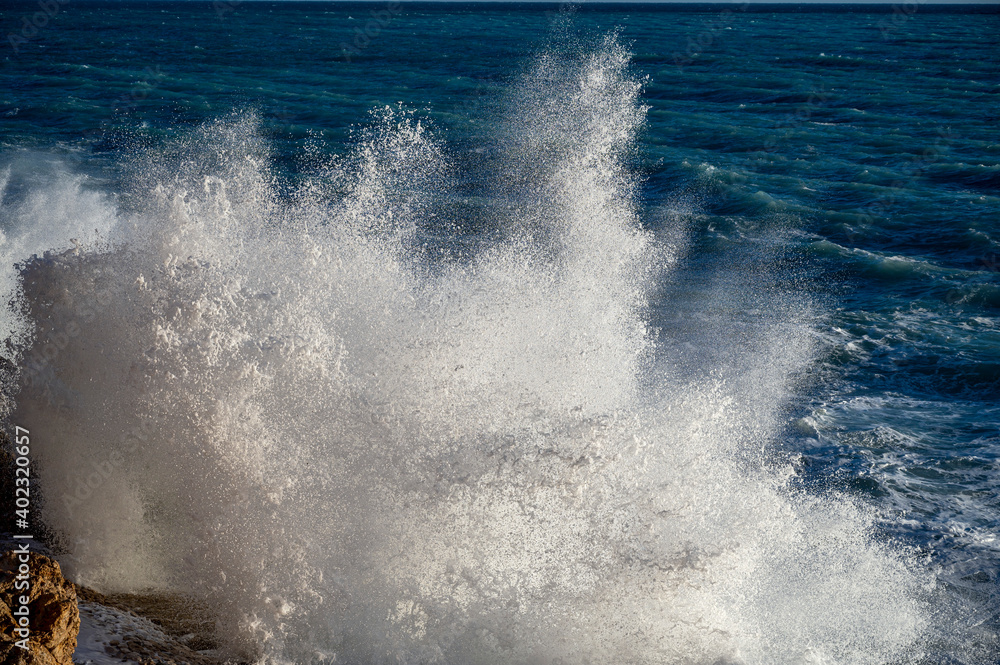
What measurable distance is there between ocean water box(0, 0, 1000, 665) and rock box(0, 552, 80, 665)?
4.14 ft

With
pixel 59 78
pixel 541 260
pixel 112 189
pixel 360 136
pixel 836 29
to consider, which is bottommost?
pixel 541 260

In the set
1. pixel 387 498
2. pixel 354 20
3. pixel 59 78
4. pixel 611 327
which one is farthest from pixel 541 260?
pixel 354 20

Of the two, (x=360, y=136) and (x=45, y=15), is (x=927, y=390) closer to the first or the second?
(x=360, y=136)

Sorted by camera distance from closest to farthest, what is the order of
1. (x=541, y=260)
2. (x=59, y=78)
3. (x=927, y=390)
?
(x=927, y=390) → (x=541, y=260) → (x=59, y=78)

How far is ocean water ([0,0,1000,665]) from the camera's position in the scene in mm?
5801

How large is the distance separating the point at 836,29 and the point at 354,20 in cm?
4460

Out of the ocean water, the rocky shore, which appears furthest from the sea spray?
the rocky shore

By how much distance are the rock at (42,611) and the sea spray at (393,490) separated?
126 cm

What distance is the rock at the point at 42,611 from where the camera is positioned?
13.8 ft

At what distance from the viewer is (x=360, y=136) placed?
24797mm

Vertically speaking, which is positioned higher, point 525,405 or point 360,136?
point 360,136
